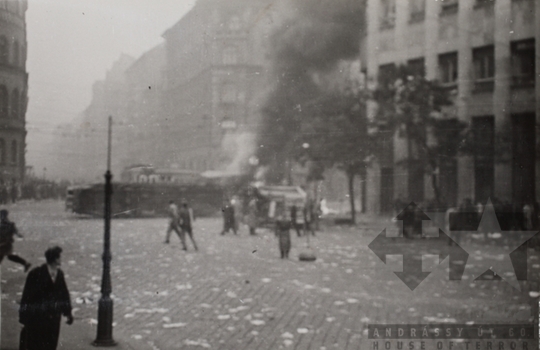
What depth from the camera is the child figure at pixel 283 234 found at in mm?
4195

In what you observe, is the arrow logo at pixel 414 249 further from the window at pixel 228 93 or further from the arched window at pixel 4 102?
the arched window at pixel 4 102

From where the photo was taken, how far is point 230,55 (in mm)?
4258

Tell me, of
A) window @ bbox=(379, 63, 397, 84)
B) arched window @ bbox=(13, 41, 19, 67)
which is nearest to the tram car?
arched window @ bbox=(13, 41, 19, 67)

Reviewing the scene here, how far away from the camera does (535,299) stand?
427 cm

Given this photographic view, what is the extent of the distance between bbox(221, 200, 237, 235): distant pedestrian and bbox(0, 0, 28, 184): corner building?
1699 millimetres

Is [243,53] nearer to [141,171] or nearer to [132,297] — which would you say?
[141,171]

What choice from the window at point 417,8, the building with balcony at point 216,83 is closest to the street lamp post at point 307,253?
the building with balcony at point 216,83

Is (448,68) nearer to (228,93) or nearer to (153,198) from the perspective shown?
(228,93)

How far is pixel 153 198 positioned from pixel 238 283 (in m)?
0.96

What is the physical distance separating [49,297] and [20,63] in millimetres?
1890

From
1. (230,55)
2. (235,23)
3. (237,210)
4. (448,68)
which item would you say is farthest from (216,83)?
(448,68)

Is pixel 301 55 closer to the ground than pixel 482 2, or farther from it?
closer to the ground

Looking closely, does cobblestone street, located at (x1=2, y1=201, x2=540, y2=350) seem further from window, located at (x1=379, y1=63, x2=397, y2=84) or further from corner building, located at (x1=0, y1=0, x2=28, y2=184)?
window, located at (x1=379, y1=63, x2=397, y2=84)

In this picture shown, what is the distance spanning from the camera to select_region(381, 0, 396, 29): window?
4246 millimetres
